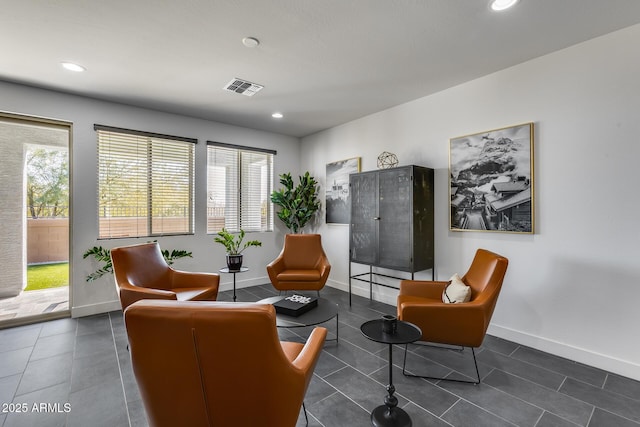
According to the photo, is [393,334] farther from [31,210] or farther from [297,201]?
[31,210]

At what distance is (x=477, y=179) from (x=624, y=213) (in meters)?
1.17

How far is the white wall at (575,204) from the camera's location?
2334 mm

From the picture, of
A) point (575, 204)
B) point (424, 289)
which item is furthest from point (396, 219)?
point (575, 204)

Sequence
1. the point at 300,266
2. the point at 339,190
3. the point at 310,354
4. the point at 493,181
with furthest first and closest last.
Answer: the point at 339,190 < the point at 300,266 < the point at 493,181 < the point at 310,354

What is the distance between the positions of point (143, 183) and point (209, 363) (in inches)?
150

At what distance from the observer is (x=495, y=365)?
2.47m

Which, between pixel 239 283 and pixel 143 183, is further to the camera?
pixel 239 283

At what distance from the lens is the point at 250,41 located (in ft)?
8.18

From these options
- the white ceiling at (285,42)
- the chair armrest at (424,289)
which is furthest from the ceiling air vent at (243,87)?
the chair armrest at (424,289)

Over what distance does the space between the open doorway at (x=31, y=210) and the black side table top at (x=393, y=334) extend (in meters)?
3.86

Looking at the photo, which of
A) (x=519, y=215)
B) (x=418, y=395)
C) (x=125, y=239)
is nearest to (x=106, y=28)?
(x=125, y=239)

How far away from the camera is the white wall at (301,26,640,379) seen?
2.33 m

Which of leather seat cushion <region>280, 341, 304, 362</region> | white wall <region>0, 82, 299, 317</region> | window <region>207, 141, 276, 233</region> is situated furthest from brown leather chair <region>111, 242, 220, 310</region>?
window <region>207, 141, 276, 233</region>

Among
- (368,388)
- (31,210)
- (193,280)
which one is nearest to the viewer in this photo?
(368,388)
